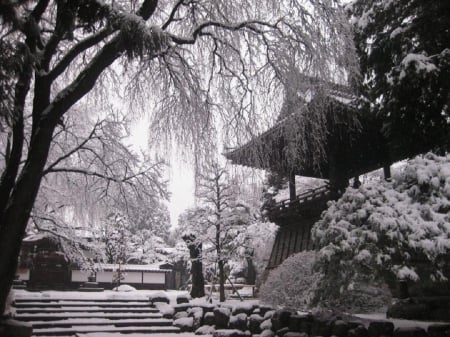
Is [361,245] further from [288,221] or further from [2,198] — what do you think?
[288,221]

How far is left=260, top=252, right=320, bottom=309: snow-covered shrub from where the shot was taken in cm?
1117

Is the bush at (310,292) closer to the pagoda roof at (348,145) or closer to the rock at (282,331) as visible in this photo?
the rock at (282,331)

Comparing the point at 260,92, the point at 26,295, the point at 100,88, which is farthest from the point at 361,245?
the point at 26,295

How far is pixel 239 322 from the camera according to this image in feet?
37.0

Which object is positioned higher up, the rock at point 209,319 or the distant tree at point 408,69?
the distant tree at point 408,69

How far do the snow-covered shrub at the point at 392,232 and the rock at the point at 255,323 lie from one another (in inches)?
130

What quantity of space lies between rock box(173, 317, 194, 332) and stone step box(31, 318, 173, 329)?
52 centimetres

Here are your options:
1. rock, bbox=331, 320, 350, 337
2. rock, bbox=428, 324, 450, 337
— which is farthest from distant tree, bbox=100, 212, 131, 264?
rock, bbox=428, 324, 450, 337

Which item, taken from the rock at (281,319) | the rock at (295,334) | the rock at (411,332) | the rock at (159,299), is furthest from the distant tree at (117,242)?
the rock at (411,332)

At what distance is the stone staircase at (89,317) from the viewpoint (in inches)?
455

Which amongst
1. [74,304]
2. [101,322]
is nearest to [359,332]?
[101,322]

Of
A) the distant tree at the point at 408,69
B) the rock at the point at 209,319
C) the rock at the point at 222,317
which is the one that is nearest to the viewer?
the distant tree at the point at 408,69

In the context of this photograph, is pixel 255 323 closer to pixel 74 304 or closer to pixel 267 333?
pixel 267 333

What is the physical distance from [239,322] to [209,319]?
1169 millimetres
